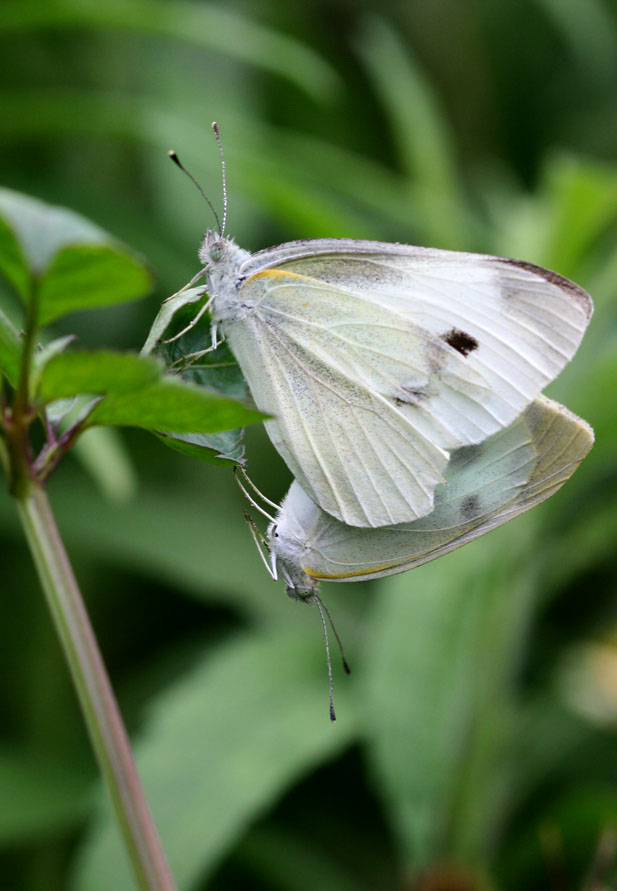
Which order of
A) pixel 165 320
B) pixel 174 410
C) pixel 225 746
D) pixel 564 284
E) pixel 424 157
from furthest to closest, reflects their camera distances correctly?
pixel 424 157 < pixel 225 746 < pixel 564 284 < pixel 165 320 < pixel 174 410

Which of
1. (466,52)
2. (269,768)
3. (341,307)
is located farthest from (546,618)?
(466,52)

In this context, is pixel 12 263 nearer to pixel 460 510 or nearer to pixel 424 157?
pixel 460 510

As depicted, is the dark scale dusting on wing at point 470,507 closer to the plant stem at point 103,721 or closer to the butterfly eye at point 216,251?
the butterfly eye at point 216,251

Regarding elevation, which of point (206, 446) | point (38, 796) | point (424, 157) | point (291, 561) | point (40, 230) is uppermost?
point (424, 157)

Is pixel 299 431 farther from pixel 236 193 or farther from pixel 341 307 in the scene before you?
pixel 236 193

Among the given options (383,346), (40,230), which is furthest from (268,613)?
(40,230)

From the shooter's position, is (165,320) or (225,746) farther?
(225,746)
